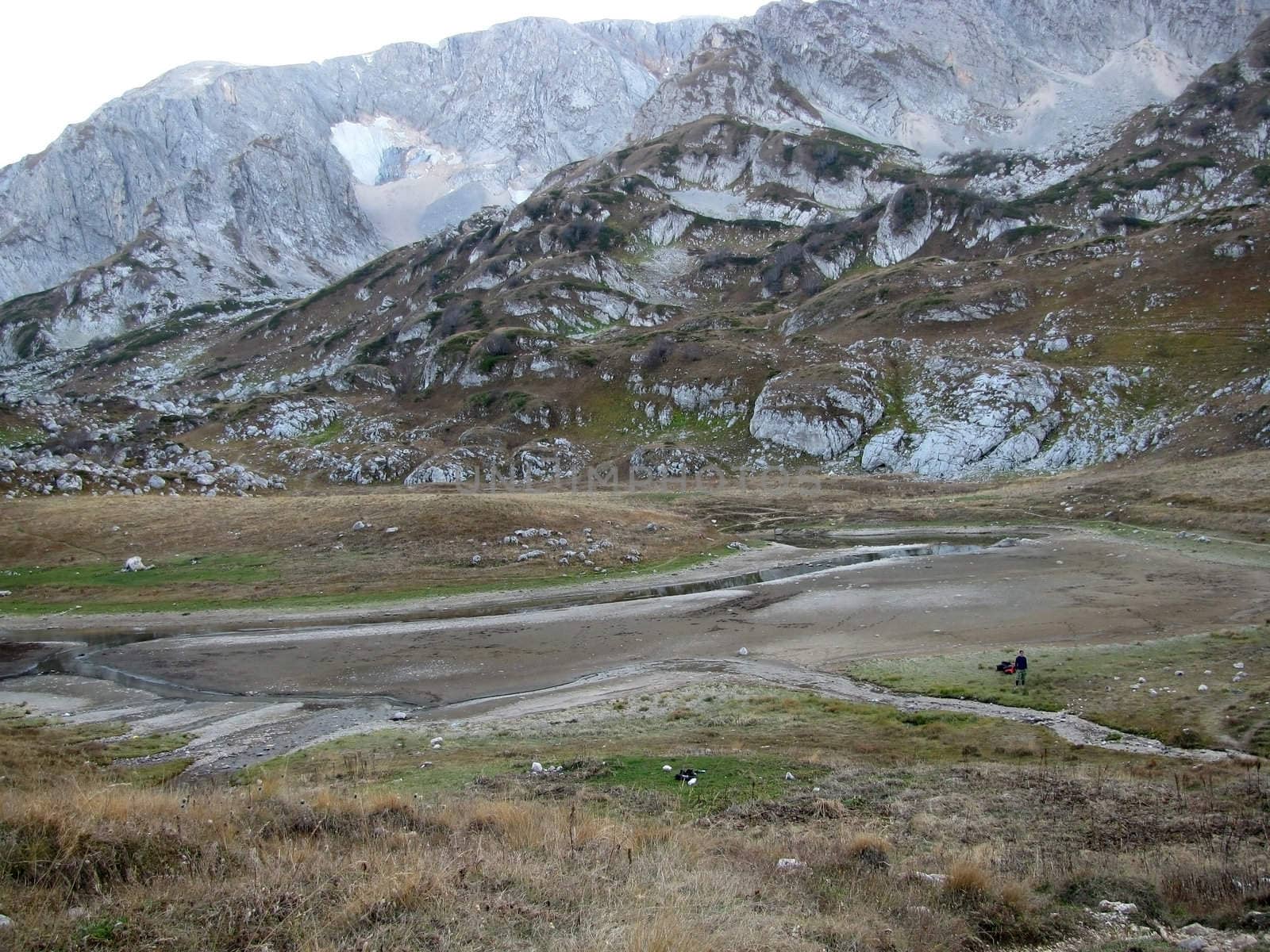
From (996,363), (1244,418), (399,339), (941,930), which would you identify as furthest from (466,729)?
(399,339)

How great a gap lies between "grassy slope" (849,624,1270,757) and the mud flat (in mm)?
1977

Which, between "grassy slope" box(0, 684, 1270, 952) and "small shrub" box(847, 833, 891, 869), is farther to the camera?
"small shrub" box(847, 833, 891, 869)

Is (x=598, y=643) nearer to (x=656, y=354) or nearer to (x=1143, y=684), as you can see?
(x=1143, y=684)

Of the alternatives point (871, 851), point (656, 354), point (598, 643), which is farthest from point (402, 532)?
point (656, 354)

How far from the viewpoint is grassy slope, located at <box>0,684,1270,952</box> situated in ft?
23.5

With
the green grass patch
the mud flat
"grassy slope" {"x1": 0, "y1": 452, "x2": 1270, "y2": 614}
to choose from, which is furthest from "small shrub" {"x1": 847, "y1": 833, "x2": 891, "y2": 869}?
the green grass patch

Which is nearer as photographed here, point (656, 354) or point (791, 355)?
point (791, 355)

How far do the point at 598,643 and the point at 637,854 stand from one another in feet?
71.7

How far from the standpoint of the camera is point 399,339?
548 feet

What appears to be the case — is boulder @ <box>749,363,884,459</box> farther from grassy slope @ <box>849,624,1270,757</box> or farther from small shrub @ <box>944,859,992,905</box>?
small shrub @ <box>944,859,992,905</box>

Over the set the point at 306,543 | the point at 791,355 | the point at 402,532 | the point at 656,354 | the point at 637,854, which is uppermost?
the point at 656,354

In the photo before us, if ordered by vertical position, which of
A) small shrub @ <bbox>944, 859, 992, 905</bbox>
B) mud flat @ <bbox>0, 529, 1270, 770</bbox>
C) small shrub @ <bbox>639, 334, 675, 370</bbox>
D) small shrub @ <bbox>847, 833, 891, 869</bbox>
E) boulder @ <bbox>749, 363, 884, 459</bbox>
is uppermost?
small shrub @ <bbox>639, 334, 675, 370</bbox>

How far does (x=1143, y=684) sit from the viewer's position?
20.9 meters

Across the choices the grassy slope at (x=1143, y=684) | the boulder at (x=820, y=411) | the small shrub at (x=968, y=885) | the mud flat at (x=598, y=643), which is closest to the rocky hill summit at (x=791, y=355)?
the boulder at (x=820, y=411)
